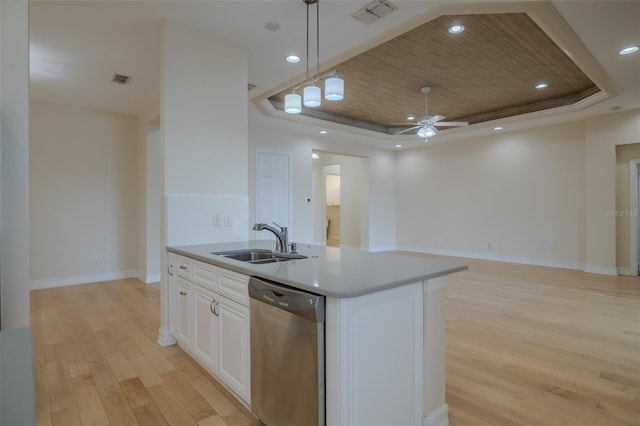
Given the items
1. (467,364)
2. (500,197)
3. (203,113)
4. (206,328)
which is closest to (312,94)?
(203,113)

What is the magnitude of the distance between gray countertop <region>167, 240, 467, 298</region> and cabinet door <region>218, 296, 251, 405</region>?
0.26 metres

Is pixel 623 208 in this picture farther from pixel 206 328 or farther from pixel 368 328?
pixel 206 328

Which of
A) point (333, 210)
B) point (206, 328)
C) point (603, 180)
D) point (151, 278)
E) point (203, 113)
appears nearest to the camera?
point (206, 328)

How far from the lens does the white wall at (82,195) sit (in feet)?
16.2

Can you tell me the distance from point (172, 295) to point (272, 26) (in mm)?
2564

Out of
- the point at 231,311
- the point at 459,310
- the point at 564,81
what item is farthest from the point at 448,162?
the point at 231,311

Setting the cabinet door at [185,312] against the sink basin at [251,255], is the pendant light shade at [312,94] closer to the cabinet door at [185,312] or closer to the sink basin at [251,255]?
the sink basin at [251,255]

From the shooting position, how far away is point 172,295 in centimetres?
286

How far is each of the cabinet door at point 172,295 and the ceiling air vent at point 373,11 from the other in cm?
259

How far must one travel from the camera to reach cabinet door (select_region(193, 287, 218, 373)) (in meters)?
2.18

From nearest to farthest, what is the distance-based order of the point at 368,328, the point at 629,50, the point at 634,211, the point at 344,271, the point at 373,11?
the point at 368,328, the point at 344,271, the point at 373,11, the point at 629,50, the point at 634,211

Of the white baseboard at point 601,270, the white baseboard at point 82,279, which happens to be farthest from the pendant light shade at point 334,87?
the white baseboard at point 601,270

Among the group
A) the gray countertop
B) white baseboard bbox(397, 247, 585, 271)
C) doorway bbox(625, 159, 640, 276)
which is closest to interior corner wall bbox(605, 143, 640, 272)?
doorway bbox(625, 159, 640, 276)

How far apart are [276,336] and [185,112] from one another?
91.1 inches
